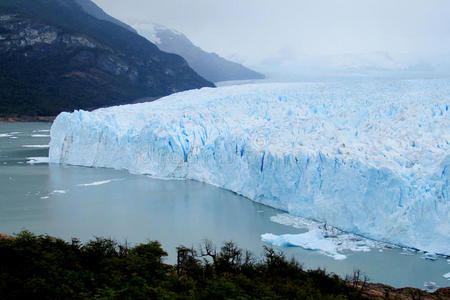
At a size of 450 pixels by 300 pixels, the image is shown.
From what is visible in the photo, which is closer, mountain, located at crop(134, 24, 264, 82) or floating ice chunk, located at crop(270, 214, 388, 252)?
floating ice chunk, located at crop(270, 214, 388, 252)

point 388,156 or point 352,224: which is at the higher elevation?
point 388,156

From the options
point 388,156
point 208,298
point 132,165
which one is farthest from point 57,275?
point 132,165

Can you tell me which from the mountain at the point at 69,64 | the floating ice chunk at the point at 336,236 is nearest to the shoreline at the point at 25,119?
the mountain at the point at 69,64

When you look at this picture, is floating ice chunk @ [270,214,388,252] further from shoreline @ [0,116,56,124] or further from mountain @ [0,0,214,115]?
mountain @ [0,0,214,115]

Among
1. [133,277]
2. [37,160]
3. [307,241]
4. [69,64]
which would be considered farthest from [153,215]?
[69,64]

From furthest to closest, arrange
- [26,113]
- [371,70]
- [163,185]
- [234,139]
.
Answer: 1. [371,70]
2. [26,113]
3. [163,185]
4. [234,139]

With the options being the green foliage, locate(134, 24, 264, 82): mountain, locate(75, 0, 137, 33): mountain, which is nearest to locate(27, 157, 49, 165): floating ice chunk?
the green foliage

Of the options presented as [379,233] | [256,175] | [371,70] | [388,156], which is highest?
[371,70]

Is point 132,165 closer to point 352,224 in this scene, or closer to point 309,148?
point 309,148
